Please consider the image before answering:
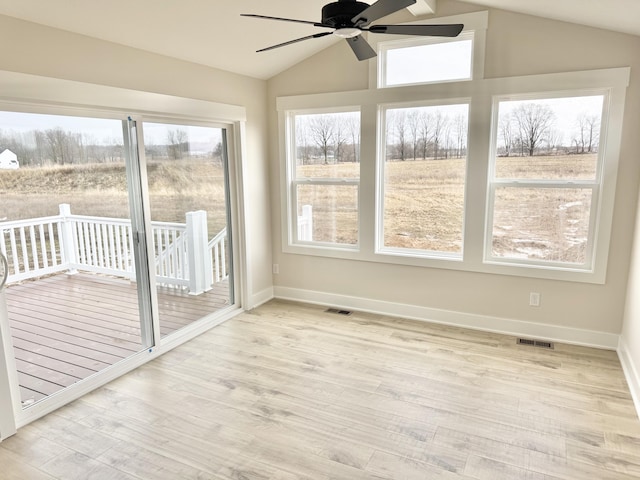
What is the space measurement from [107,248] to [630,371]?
4.06 metres

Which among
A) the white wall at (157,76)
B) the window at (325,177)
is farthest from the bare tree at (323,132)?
the white wall at (157,76)

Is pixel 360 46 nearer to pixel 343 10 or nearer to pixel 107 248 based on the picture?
pixel 343 10

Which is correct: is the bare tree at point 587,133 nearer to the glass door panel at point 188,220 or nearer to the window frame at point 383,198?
the window frame at point 383,198

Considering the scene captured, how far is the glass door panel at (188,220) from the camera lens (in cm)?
353

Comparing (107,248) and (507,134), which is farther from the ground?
(507,134)

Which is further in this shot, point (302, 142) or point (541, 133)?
point (302, 142)

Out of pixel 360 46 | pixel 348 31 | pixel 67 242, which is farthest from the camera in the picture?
pixel 67 242

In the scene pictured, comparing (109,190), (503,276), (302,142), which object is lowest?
(503,276)

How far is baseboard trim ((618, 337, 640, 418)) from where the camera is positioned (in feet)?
9.07

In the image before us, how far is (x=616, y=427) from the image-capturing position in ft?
8.25

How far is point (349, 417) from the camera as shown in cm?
265

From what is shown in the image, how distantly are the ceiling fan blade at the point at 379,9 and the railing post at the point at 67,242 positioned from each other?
2288mm

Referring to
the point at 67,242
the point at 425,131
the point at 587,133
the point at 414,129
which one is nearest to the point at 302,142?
the point at 414,129

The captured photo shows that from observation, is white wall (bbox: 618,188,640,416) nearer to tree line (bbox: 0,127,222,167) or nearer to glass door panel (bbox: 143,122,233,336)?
glass door panel (bbox: 143,122,233,336)
